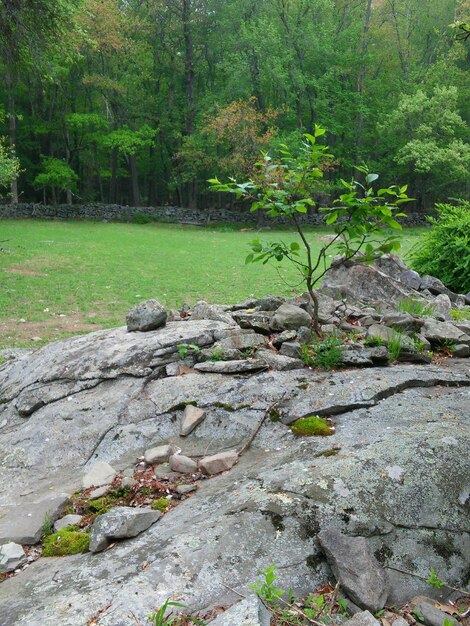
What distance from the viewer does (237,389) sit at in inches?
156

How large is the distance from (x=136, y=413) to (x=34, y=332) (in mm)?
5095

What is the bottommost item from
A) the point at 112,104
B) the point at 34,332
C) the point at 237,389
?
the point at 34,332

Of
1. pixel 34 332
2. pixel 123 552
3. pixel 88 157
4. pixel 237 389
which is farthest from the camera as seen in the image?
pixel 88 157

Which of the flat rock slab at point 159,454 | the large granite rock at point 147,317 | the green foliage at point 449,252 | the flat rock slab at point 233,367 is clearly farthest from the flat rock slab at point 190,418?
the green foliage at point 449,252

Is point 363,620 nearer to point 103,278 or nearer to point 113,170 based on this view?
point 103,278

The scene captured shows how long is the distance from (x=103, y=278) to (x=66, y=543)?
429 inches

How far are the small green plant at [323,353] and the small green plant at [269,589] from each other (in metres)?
2.09

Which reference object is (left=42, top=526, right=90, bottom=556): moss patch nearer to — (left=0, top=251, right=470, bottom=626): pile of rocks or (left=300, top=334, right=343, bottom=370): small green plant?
(left=0, top=251, right=470, bottom=626): pile of rocks

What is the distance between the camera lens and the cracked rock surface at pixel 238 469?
2.33m

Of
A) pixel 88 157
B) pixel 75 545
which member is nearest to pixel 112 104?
pixel 88 157

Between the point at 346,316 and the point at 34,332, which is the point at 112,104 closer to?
the point at 34,332

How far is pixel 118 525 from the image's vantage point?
2.67 meters

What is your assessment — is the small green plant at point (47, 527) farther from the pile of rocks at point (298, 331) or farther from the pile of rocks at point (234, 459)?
the pile of rocks at point (298, 331)

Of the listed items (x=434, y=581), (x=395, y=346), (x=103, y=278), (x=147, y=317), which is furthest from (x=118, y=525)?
Answer: (x=103, y=278)
